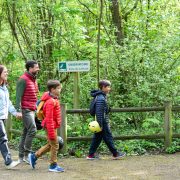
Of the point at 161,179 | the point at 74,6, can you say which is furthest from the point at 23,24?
the point at 161,179

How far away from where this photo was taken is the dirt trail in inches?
257

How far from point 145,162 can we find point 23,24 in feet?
25.4

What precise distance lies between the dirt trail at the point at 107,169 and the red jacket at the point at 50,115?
0.74m

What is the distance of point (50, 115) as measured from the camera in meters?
6.61

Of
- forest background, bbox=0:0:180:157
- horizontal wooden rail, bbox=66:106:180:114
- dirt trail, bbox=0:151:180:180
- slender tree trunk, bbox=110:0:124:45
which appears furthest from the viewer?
Answer: slender tree trunk, bbox=110:0:124:45

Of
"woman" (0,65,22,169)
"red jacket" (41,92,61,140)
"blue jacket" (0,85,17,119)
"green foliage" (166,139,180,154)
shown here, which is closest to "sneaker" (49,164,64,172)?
"red jacket" (41,92,61,140)

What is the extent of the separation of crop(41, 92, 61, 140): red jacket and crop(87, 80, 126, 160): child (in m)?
1.35

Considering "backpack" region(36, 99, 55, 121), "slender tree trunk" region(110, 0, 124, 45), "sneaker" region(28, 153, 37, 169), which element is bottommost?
"sneaker" region(28, 153, 37, 169)

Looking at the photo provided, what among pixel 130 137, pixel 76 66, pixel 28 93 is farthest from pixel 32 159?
pixel 76 66

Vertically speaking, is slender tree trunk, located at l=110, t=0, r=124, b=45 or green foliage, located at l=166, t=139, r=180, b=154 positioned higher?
slender tree trunk, located at l=110, t=0, r=124, b=45

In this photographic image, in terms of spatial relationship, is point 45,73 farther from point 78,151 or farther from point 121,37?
point 78,151

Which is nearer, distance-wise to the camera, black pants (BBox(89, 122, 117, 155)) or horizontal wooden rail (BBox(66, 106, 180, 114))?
black pants (BBox(89, 122, 117, 155))

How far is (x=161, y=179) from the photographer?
6379 millimetres

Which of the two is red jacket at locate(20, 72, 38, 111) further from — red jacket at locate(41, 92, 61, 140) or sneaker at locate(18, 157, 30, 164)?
sneaker at locate(18, 157, 30, 164)
